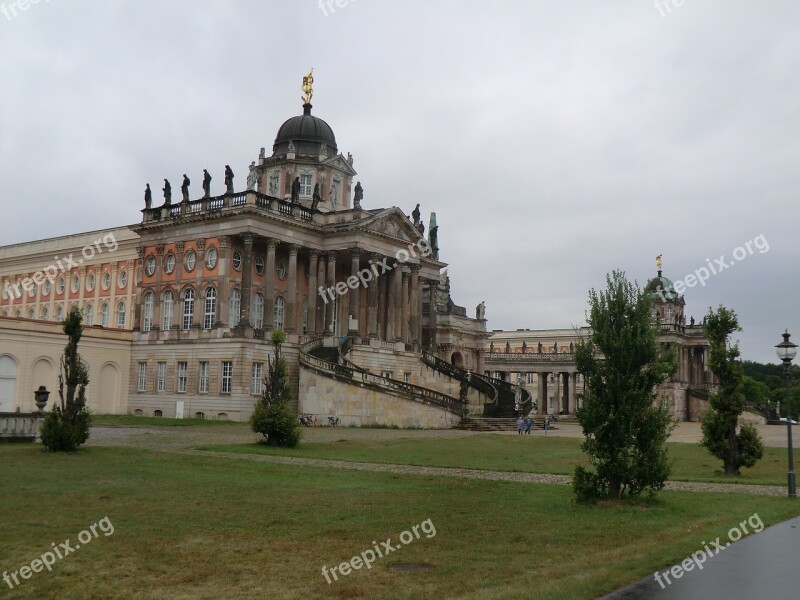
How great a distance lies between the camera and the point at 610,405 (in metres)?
18.6

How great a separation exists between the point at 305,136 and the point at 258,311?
20014 millimetres

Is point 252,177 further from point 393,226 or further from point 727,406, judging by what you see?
point 727,406

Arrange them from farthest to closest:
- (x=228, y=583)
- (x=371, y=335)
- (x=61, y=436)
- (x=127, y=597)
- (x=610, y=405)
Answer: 1. (x=371, y=335)
2. (x=61, y=436)
3. (x=610, y=405)
4. (x=228, y=583)
5. (x=127, y=597)

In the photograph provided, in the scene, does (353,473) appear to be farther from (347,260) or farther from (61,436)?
(347,260)

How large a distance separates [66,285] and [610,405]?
222 feet

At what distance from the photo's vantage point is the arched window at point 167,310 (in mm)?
61225

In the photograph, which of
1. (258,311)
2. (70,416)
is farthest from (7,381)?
(70,416)

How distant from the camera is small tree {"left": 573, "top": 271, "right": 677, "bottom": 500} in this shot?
1816 centimetres

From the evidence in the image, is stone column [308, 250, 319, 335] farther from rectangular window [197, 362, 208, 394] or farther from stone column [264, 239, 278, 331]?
rectangular window [197, 362, 208, 394]

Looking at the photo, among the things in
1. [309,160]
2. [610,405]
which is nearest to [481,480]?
[610,405]

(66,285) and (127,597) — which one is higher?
(66,285)

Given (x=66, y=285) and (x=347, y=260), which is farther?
(x=66, y=285)

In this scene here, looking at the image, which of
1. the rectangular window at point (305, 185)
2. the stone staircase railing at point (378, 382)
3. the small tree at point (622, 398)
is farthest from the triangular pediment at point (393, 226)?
the small tree at point (622, 398)

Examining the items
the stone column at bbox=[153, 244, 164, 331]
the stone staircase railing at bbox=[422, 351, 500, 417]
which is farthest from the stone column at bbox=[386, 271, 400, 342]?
the stone column at bbox=[153, 244, 164, 331]
